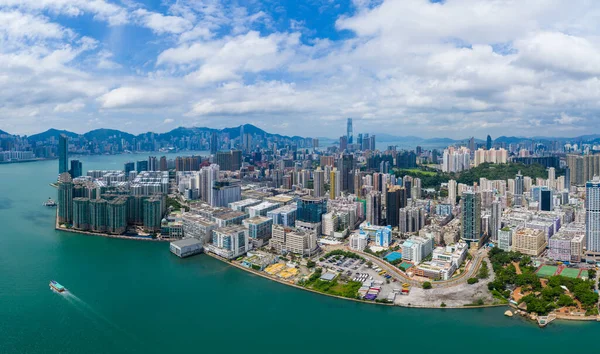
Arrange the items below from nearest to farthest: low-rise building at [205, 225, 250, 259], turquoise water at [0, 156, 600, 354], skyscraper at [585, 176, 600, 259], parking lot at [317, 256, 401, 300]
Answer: turquoise water at [0, 156, 600, 354] < parking lot at [317, 256, 401, 300] < skyscraper at [585, 176, 600, 259] < low-rise building at [205, 225, 250, 259]

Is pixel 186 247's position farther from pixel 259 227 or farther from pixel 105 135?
pixel 105 135

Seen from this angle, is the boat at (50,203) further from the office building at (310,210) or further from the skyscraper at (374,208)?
the skyscraper at (374,208)

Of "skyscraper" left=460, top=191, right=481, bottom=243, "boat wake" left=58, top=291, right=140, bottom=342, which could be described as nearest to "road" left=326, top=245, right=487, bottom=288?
"skyscraper" left=460, top=191, right=481, bottom=243

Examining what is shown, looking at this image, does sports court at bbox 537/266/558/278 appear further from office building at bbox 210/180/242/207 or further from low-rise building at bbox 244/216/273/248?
office building at bbox 210/180/242/207

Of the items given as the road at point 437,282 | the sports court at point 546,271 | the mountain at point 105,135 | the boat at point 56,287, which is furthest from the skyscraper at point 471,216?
the mountain at point 105,135

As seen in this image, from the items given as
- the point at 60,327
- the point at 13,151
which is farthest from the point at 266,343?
the point at 13,151

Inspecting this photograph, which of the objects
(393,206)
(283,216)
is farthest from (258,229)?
(393,206)
